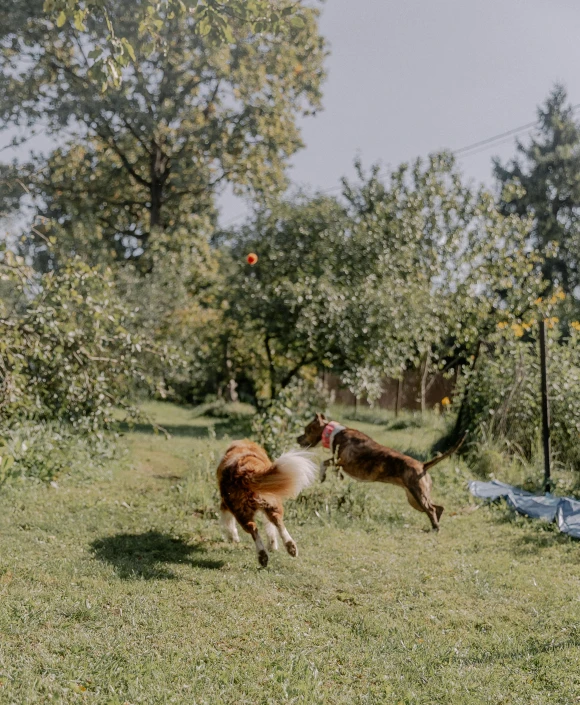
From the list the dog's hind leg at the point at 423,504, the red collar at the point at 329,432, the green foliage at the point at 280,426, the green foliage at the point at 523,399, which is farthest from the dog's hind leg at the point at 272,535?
the green foliage at the point at 523,399

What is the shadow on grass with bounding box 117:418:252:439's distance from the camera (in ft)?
42.9

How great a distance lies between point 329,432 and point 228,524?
1695 mm

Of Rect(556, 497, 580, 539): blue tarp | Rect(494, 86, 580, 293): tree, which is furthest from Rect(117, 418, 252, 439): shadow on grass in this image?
Rect(494, 86, 580, 293): tree

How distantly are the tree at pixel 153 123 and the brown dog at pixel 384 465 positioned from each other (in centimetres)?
1182

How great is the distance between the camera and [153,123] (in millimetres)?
16531

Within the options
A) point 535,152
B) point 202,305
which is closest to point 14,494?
point 202,305

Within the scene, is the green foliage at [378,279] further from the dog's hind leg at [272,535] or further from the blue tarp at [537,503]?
the dog's hind leg at [272,535]

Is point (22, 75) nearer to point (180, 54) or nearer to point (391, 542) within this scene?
point (180, 54)

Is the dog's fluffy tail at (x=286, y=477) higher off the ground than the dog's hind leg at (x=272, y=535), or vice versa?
the dog's fluffy tail at (x=286, y=477)

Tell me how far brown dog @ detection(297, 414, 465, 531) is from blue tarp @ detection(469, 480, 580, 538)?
136cm

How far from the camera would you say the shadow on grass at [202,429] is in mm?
13062

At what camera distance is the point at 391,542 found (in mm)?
5961

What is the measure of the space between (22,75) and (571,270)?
23.7m

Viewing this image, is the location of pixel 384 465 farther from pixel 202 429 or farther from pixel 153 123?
pixel 153 123
